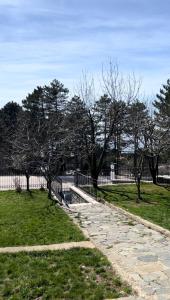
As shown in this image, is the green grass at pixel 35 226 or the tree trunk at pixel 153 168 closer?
the green grass at pixel 35 226

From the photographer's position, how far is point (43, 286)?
5969 millimetres

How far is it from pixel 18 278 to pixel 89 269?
1.19m

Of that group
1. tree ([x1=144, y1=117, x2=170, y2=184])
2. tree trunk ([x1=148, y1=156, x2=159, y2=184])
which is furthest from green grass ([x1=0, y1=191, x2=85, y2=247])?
tree trunk ([x1=148, y1=156, x2=159, y2=184])

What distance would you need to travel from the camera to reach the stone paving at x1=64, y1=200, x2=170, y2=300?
5.93 m

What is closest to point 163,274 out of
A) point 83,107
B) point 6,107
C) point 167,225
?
point 167,225

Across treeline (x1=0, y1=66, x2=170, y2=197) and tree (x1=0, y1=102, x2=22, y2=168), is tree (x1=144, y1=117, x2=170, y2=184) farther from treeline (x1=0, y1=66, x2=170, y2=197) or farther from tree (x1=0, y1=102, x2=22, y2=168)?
tree (x1=0, y1=102, x2=22, y2=168)

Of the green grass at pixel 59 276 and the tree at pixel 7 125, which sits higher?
the tree at pixel 7 125

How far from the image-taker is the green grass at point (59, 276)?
566 cm

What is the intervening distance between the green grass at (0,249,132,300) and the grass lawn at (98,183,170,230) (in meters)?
3.63

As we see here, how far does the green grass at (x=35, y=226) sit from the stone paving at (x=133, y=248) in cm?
44

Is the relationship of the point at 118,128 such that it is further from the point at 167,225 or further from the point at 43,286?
the point at 43,286

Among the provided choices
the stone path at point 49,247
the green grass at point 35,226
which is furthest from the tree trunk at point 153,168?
the stone path at point 49,247

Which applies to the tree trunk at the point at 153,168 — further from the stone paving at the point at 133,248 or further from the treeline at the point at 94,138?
the stone paving at the point at 133,248

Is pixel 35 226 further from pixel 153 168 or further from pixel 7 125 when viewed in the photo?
pixel 7 125
